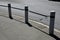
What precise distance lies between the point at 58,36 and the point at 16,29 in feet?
6.93

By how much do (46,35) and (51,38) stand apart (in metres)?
0.36

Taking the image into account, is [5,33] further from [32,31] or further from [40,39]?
[40,39]

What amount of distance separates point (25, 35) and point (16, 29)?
0.92 meters

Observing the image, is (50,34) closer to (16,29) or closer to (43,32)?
(43,32)

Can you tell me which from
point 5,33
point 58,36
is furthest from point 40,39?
point 5,33

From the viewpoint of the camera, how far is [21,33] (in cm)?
614

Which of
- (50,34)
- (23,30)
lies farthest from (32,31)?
Result: (50,34)

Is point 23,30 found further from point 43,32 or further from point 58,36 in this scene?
point 58,36

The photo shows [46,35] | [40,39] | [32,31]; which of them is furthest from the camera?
[32,31]

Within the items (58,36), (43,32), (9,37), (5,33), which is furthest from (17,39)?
(58,36)

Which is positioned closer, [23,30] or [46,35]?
[46,35]

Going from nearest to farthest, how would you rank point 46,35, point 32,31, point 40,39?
point 40,39, point 46,35, point 32,31

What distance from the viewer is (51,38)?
18.2 ft

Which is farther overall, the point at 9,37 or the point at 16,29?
the point at 16,29
